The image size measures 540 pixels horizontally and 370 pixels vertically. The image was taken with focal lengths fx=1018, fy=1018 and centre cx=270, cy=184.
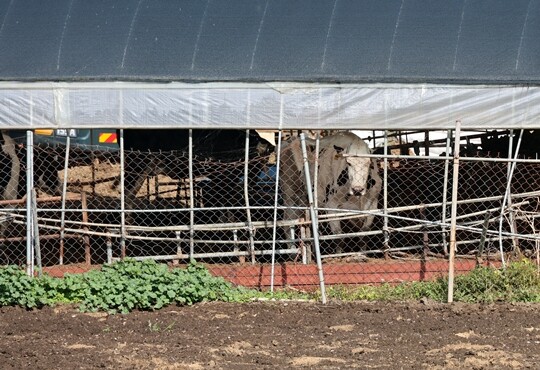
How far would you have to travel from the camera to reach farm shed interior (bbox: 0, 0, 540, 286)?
40.7ft

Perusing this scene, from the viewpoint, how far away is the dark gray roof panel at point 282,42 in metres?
12.5

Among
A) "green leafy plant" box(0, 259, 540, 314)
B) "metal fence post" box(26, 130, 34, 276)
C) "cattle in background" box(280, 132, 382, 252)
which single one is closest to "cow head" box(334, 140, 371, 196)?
"cattle in background" box(280, 132, 382, 252)

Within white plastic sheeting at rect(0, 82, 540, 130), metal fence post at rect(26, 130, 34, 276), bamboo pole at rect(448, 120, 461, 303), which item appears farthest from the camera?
white plastic sheeting at rect(0, 82, 540, 130)

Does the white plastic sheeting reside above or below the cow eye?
above

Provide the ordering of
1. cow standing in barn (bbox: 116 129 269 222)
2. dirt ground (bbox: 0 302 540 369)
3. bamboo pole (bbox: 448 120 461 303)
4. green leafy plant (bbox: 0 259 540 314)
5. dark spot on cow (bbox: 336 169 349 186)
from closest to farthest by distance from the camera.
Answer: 1. dirt ground (bbox: 0 302 540 369)
2. bamboo pole (bbox: 448 120 461 303)
3. green leafy plant (bbox: 0 259 540 314)
4. dark spot on cow (bbox: 336 169 349 186)
5. cow standing in barn (bbox: 116 129 269 222)

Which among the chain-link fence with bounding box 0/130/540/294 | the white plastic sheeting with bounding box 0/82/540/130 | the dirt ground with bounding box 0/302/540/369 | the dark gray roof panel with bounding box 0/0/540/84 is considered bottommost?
the dirt ground with bounding box 0/302/540/369

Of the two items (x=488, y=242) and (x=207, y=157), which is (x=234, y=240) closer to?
(x=207, y=157)

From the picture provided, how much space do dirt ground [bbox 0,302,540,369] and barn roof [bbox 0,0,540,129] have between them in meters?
2.64

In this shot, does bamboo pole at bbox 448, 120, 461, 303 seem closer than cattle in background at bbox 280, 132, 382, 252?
Yes

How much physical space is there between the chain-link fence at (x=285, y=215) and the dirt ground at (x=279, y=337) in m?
1.40

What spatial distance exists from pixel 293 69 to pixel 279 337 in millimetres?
4213

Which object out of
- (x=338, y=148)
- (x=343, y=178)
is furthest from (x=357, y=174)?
(x=338, y=148)

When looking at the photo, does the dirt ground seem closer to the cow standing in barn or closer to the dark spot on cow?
the dark spot on cow

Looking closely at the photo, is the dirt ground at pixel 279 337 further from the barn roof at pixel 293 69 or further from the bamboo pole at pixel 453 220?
the barn roof at pixel 293 69
